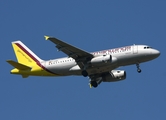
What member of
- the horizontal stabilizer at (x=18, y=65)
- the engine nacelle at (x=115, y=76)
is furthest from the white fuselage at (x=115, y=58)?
the engine nacelle at (x=115, y=76)

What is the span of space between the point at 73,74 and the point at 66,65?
163 cm

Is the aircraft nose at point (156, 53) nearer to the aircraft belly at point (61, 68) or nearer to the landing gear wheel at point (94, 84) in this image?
the landing gear wheel at point (94, 84)

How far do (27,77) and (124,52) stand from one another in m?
15.0

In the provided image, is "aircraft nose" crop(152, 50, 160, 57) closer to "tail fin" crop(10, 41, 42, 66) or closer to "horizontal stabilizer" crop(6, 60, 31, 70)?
"tail fin" crop(10, 41, 42, 66)

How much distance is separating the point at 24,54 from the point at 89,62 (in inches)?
486

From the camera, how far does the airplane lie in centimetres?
6606

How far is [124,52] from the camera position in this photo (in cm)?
6619

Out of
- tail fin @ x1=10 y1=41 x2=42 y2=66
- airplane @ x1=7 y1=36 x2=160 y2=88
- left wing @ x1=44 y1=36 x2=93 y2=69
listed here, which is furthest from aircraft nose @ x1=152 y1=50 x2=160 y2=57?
tail fin @ x1=10 y1=41 x2=42 y2=66

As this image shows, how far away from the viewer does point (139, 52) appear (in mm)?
66562

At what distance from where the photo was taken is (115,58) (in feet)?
216

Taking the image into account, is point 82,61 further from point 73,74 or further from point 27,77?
point 27,77

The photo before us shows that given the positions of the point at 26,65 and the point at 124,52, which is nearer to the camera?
the point at 124,52

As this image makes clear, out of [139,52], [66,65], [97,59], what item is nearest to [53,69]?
[66,65]

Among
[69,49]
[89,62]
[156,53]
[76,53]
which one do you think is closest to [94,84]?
[89,62]
